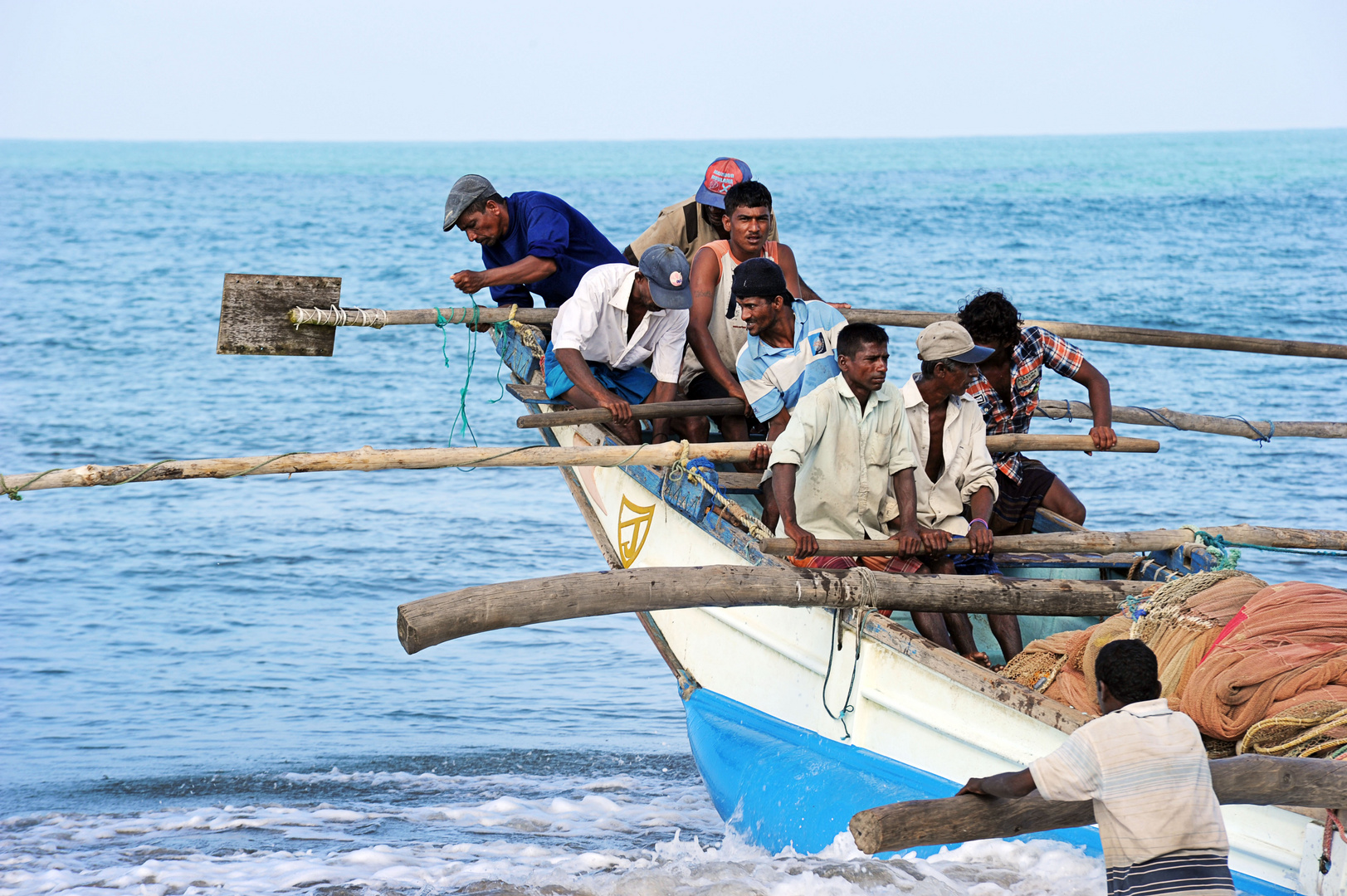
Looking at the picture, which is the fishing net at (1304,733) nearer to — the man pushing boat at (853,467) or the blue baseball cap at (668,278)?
the man pushing boat at (853,467)

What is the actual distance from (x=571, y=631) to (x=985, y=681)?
557 cm

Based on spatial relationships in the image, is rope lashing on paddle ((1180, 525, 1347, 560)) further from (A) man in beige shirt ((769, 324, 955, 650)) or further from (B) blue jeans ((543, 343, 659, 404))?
(B) blue jeans ((543, 343, 659, 404))

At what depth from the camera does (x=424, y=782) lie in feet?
22.7

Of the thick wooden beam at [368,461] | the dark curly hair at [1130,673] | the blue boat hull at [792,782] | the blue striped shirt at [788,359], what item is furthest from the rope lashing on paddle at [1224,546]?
the dark curly hair at [1130,673]

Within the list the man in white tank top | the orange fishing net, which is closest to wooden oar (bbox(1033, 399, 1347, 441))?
the man in white tank top

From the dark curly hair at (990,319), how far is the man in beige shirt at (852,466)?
567mm

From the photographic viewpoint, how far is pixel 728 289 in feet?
19.7

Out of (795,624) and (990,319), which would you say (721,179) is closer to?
(990,319)

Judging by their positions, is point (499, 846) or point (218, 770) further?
point (218, 770)

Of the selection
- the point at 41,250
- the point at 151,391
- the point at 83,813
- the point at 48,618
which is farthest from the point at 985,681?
the point at 41,250

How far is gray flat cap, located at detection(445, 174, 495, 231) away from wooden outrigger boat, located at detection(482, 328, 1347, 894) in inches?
51.2

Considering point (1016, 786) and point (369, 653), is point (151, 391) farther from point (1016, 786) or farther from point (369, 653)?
point (1016, 786)

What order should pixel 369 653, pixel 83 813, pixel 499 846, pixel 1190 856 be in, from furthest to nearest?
pixel 369 653 < pixel 83 813 < pixel 499 846 < pixel 1190 856

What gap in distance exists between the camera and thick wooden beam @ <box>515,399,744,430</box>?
19.5 ft
